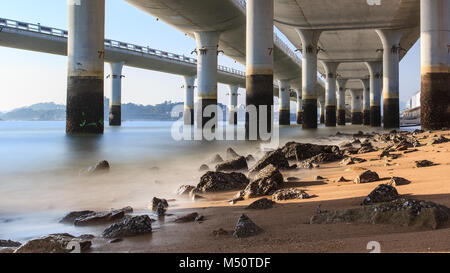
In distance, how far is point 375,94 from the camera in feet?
157

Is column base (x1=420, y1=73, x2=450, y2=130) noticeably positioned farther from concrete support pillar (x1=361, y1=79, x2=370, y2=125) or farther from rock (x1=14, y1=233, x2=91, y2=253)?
concrete support pillar (x1=361, y1=79, x2=370, y2=125)

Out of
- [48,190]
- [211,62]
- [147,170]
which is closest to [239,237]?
[48,190]

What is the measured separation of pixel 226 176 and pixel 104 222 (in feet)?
7.77

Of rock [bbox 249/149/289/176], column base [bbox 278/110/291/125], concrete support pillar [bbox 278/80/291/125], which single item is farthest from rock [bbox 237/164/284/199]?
column base [bbox 278/110/291/125]

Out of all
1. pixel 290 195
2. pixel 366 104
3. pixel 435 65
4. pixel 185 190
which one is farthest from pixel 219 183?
pixel 366 104

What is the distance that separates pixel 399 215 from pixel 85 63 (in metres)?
17.3

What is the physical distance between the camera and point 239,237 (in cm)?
303

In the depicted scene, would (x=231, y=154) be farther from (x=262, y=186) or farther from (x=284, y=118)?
(x=284, y=118)

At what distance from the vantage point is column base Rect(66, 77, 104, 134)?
1788 centimetres

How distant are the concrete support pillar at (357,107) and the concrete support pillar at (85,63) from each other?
217ft

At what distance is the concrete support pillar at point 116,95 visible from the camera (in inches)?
1864

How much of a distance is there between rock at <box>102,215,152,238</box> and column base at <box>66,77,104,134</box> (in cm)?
1579

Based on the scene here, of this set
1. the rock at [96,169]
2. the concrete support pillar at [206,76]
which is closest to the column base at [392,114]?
the concrete support pillar at [206,76]

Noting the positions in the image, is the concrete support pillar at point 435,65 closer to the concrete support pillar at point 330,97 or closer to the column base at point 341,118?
the concrete support pillar at point 330,97
